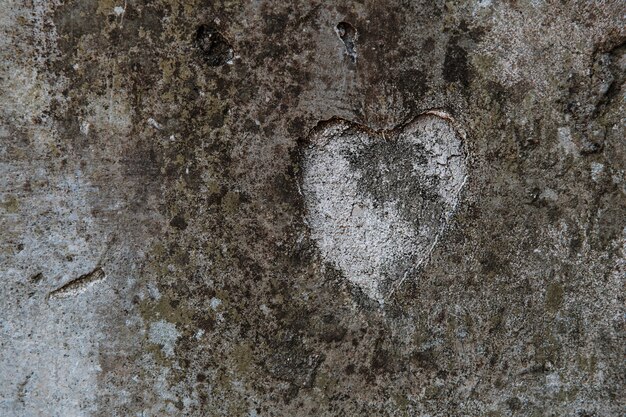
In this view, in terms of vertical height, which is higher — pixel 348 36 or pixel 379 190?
pixel 348 36

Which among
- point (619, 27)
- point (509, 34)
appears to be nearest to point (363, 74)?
point (509, 34)

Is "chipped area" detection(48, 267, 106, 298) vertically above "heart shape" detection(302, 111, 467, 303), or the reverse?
"heart shape" detection(302, 111, 467, 303)

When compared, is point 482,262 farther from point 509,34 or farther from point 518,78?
point 509,34

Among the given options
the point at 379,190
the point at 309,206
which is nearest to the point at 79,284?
the point at 309,206

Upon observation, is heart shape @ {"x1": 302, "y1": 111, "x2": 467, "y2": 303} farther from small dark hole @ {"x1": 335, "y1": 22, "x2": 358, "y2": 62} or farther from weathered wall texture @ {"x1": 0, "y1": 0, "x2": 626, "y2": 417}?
small dark hole @ {"x1": 335, "y1": 22, "x2": 358, "y2": 62}

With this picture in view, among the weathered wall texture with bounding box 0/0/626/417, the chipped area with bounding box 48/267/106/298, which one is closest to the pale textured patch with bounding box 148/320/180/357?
the weathered wall texture with bounding box 0/0/626/417

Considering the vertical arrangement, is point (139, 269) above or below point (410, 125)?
below

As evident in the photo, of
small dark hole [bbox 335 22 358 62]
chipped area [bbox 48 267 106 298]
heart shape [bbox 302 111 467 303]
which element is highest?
small dark hole [bbox 335 22 358 62]

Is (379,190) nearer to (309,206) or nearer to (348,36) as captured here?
(309,206)
